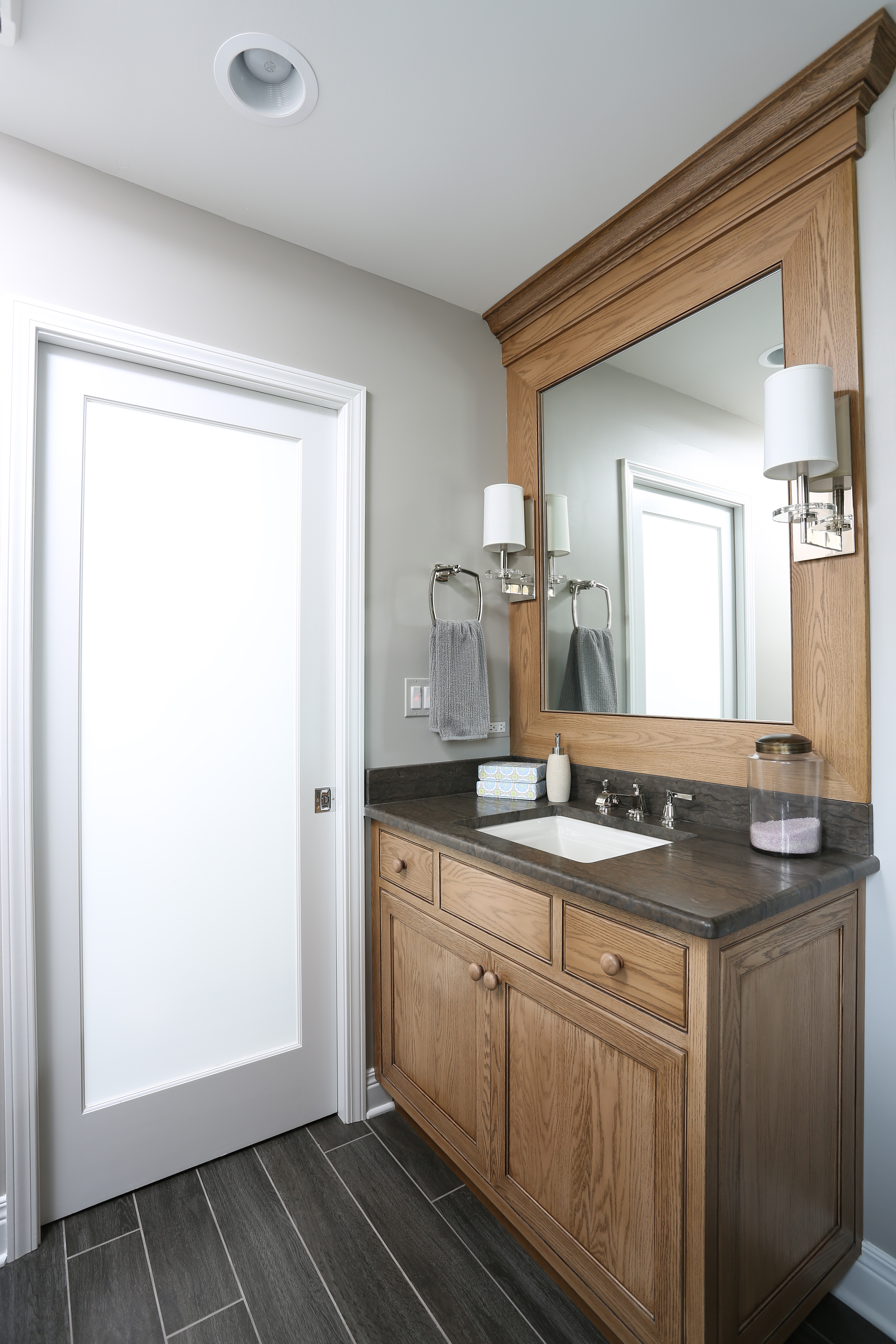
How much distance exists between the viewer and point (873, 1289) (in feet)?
4.52

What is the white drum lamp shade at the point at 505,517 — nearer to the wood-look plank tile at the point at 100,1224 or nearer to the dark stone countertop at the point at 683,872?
the dark stone countertop at the point at 683,872

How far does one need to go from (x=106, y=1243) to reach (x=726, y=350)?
2587 mm

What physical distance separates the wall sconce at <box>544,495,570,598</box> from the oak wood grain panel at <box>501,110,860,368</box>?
21.0 inches

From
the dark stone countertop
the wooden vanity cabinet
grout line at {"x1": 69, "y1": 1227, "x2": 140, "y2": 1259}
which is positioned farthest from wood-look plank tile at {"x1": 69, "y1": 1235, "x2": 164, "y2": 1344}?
the dark stone countertop

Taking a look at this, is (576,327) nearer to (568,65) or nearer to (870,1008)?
(568,65)

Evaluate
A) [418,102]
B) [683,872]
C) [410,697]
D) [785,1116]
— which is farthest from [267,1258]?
[418,102]

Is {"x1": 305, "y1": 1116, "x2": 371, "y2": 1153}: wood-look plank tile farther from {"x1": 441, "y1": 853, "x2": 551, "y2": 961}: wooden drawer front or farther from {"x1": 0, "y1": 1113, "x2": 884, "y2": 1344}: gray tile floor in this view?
{"x1": 441, "y1": 853, "x2": 551, "y2": 961}: wooden drawer front

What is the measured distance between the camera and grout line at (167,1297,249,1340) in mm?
1354

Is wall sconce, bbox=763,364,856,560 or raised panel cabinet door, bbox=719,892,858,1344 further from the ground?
wall sconce, bbox=763,364,856,560

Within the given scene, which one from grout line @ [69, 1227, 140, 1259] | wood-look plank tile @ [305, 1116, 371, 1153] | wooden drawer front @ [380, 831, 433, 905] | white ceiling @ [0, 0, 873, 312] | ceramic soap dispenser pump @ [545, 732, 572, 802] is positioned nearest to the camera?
white ceiling @ [0, 0, 873, 312]

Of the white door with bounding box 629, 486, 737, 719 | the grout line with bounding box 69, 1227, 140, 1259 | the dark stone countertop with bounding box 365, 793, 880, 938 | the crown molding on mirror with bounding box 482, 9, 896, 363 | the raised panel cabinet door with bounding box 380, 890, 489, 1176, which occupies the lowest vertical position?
the grout line with bounding box 69, 1227, 140, 1259

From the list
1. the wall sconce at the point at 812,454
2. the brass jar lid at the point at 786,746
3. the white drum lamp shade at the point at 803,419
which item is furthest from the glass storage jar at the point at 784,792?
the white drum lamp shade at the point at 803,419

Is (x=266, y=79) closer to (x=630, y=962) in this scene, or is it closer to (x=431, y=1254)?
(x=630, y=962)

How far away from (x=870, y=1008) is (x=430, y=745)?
131cm
